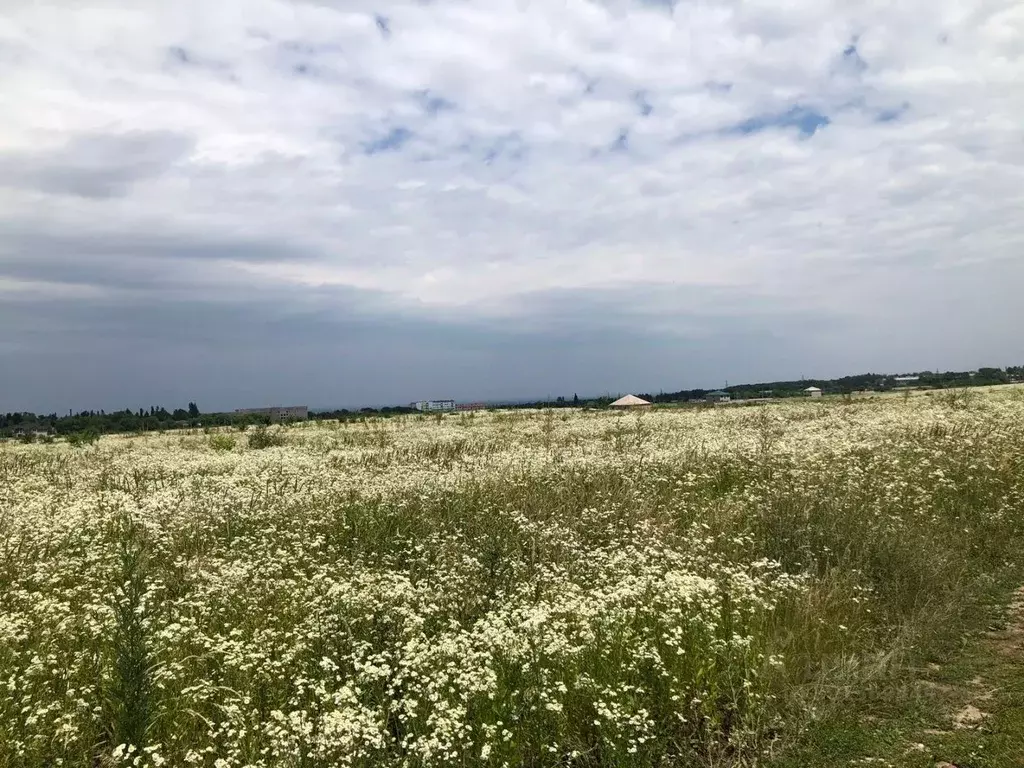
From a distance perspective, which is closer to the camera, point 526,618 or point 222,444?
point 526,618

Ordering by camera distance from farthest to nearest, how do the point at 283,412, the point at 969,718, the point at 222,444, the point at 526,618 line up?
1. the point at 283,412
2. the point at 222,444
3. the point at 526,618
4. the point at 969,718

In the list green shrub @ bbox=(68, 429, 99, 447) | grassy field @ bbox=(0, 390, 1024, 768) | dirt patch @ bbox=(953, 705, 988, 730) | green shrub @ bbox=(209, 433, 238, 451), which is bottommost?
dirt patch @ bbox=(953, 705, 988, 730)

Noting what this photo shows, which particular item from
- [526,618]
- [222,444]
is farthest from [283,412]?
[526,618]

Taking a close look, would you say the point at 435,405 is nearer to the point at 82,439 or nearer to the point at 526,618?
the point at 82,439

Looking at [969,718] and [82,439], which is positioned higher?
[82,439]

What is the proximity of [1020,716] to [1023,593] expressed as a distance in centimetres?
347

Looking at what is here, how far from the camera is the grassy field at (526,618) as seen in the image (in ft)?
16.0

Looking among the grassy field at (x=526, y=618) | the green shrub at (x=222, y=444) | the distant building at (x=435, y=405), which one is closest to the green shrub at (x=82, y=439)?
the green shrub at (x=222, y=444)

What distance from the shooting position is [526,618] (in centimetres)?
622

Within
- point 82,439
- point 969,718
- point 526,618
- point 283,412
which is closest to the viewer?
point 969,718

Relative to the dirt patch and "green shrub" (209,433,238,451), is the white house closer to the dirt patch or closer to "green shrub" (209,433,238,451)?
"green shrub" (209,433,238,451)

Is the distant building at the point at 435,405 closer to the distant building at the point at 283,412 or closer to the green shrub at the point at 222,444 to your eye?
the distant building at the point at 283,412

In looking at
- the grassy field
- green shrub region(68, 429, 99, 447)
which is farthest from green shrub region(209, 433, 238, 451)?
Answer: the grassy field

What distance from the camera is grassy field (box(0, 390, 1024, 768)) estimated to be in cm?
487
